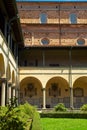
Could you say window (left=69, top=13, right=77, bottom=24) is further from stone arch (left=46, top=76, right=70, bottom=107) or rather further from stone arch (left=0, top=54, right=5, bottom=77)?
stone arch (left=0, top=54, right=5, bottom=77)

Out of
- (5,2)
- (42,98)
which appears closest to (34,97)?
(42,98)

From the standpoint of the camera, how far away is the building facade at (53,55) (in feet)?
97.9

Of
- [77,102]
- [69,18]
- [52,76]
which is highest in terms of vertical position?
[69,18]

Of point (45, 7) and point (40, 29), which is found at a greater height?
point (45, 7)

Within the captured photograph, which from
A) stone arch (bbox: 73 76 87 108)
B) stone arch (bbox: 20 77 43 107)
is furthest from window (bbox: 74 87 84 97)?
stone arch (bbox: 20 77 43 107)

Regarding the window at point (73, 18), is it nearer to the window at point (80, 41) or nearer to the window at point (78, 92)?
the window at point (80, 41)

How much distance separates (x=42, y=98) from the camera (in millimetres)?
31516

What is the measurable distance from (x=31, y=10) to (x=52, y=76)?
12.7 meters

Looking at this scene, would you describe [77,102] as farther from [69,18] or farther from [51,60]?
[69,18]

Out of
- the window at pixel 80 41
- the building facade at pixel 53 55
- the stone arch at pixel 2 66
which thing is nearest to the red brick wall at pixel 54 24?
the building facade at pixel 53 55

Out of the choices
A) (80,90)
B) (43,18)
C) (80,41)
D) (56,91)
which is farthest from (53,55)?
(43,18)

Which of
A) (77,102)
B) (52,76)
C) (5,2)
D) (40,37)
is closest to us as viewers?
(5,2)

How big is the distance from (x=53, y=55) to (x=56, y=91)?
14.4ft

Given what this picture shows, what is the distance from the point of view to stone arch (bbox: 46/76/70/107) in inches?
1265
